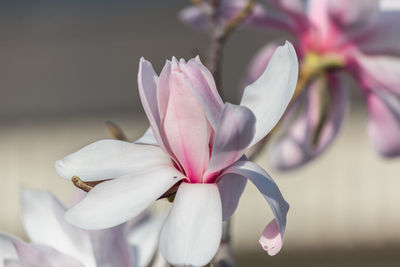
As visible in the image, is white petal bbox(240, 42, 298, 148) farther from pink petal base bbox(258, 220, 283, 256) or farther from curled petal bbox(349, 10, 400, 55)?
curled petal bbox(349, 10, 400, 55)

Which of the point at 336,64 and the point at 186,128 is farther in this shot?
the point at 336,64

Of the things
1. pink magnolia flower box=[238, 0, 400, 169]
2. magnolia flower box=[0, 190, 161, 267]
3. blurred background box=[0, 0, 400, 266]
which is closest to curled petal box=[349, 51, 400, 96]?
pink magnolia flower box=[238, 0, 400, 169]

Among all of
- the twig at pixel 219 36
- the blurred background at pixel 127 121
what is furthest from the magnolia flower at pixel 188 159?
the blurred background at pixel 127 121

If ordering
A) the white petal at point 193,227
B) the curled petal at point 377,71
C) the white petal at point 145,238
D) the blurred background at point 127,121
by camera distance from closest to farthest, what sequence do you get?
1. the white petal at point 193,227
2. the white petal at point 145,238
3. the curled petal at point 377,71
4. the blurred background at point 127,121

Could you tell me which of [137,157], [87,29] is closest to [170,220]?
[137,157]

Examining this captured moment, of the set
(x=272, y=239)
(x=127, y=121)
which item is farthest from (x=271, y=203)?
(x=127, y=121)

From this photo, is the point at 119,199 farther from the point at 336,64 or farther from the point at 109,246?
the point at 336,64

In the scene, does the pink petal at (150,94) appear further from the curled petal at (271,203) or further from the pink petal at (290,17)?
the pink petal at (290,17)
